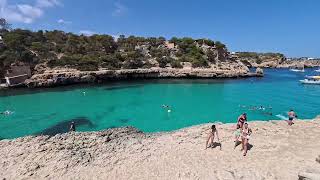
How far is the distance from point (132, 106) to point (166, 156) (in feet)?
67.6

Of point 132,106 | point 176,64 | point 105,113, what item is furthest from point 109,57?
point 105,113

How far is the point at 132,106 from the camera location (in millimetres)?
33344

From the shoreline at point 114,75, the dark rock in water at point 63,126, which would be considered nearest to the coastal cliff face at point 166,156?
the dark rock in water at point 63,126

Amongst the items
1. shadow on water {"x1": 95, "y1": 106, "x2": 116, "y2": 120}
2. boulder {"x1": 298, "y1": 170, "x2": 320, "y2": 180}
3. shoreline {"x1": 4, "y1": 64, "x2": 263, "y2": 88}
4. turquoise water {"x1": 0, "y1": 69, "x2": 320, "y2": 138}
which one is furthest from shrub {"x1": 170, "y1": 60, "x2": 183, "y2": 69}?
boulder {"x1": 298, "y1": 170, "x2": 320, "y2": 180}

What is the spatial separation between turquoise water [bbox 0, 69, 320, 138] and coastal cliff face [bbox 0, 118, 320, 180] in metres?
8.00

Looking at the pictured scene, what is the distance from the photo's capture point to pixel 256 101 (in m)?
36.6

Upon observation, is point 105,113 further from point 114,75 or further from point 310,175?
point 114,75

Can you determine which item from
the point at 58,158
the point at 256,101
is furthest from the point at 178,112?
the point at 58,158

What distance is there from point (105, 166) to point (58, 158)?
7.40 ft

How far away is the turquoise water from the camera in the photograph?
2528 cm

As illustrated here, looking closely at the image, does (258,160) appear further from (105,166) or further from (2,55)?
(2,55)

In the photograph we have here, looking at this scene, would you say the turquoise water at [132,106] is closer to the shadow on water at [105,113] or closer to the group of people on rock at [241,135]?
the shadow on water at [105,113]

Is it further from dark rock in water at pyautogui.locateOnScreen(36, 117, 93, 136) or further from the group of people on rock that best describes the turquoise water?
the group of people on rock

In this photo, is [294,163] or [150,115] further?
→ [150,115]
